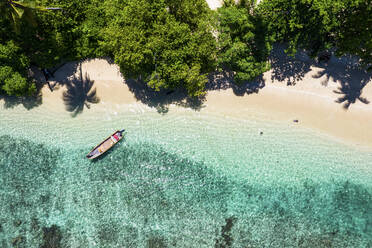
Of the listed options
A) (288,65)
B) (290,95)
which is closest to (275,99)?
(290,95)

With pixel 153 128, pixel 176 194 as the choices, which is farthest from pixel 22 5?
pixel 176 194

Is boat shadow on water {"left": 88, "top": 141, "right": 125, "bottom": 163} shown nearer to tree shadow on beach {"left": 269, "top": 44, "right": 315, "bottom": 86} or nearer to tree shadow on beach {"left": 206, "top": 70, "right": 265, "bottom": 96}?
tree shadow on beach {"left": 206, "top": 70, "right": 265, "bottom": 96}

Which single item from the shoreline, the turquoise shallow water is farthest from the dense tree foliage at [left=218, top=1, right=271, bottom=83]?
the turquoise shallow water

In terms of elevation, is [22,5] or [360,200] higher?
[22,5]

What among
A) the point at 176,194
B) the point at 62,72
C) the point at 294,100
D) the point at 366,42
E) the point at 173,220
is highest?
the point at 366,42

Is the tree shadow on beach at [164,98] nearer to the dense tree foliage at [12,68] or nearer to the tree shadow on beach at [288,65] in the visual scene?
the tree shadow on beach at [288,65]

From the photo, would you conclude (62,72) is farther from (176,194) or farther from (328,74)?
(328,74)
